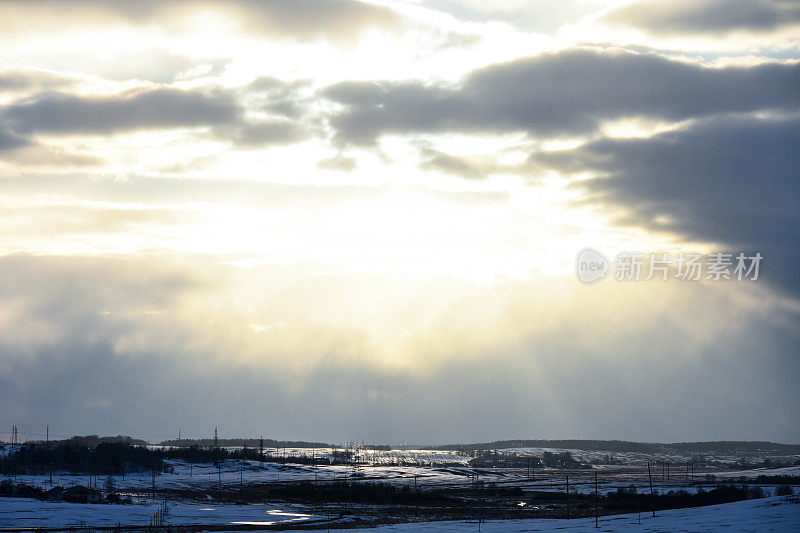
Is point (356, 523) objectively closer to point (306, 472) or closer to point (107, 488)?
point (107, 488)

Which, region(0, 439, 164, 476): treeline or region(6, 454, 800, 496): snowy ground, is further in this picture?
region(0, 439, 164, 476): treeline

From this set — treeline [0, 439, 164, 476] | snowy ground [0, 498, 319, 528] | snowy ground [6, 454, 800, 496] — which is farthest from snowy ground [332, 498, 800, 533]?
treeline [0, 439, 164, 476]

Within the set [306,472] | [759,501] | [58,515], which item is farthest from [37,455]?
[759,501]

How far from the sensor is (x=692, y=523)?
66.3 meters

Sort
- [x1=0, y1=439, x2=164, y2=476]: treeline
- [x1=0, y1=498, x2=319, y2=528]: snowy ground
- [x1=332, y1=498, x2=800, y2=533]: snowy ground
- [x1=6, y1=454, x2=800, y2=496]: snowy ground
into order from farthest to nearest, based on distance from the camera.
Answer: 1. [x1=0, y1=439, x2=164, y2=476]: treeline
2. [x1=6, y1=454, x2=800, y2=496]: snowy ground
3. [x1=0, y1=498, x2=319, y2=528]: snowy ground
4. [x1=332, y1=498, x2=800, y2=533]: snowy ground

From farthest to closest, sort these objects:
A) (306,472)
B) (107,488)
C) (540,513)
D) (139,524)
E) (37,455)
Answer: (306,472) → (37,455) → (107,488) → (540,513) → (139,524)

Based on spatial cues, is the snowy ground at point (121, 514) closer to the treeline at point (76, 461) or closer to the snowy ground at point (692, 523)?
the snowy ground at point (692, 523)

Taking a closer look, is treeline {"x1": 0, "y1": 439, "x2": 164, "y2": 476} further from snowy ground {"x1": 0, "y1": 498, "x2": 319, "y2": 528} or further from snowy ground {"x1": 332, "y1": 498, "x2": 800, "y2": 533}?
snowy ground {"x1": 332, "y1": 498, "x2": 800, "y2": 533}

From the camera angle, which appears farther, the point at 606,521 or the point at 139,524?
the point at 139,524

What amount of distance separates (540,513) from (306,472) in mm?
94264

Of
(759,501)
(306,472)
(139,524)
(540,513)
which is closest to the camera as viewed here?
(759,501)

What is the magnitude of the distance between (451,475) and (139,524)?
126133 millimetres

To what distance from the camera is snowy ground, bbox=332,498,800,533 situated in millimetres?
60000

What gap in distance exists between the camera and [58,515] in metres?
83.1
